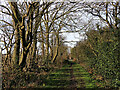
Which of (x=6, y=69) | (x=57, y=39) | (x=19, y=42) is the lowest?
(x=6, y=69)

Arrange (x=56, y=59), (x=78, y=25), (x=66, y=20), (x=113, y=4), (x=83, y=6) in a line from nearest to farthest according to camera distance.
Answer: (x=113, y=4) → (x=83, y=6) → (x=78, y=25) → (x=66, y=20) → (x=56, y=59)

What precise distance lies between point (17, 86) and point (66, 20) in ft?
32.0

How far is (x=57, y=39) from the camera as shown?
19359 millimetres

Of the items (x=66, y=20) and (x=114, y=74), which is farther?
(x=66, y=20)

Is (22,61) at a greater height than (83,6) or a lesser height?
lesser

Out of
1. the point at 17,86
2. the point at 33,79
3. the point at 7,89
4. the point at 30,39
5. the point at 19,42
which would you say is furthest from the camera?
the point at 19,42

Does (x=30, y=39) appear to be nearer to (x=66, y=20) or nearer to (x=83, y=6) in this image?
(x=83, y=6)

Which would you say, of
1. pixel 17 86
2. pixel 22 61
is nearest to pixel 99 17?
pixel 22 61

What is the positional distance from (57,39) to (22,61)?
39.0 feet

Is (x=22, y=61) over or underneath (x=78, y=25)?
underneath

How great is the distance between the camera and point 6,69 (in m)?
5.78

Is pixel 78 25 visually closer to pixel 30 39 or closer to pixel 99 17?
pixel 99 17

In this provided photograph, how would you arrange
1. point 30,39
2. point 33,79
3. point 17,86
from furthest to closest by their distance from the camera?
point 30,39 → point 33,79 → point 17,86

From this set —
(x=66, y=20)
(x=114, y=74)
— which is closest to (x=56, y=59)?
(x=66, y=20)
